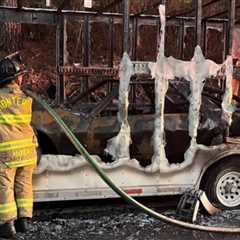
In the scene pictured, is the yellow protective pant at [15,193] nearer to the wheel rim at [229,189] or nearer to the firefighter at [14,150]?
the firefighter at [14,150]

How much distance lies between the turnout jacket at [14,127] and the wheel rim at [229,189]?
2.68m

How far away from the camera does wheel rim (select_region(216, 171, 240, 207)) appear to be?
7.24 meters

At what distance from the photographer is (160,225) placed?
261 inches

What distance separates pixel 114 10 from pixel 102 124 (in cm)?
458

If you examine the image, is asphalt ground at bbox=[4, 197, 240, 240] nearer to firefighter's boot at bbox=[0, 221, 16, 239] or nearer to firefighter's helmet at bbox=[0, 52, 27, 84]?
firefighter's boot at bbox=[0, 221, 16, 239]

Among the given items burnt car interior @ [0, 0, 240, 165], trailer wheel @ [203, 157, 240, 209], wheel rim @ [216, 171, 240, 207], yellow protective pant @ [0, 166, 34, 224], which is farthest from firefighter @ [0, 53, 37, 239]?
wheel rim @ [216, 171, 240, 207]

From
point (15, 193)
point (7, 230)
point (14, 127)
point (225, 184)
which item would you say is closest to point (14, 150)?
point (14, 127)

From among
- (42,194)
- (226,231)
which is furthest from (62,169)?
(226,231)

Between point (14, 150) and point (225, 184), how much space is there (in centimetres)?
292

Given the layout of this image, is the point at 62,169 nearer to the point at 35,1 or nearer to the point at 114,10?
the point at 114,10

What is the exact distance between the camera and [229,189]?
24.0 feet

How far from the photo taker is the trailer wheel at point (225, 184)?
7191 mm

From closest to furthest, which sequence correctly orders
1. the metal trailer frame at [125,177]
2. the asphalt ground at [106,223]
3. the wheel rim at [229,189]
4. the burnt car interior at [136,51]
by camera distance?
1. the asphalt ground at [106,223]
2. the metal trailer frame at [125,177]
3. the burnt car interior at [136,51]
4. the wheel rim at [229,189]

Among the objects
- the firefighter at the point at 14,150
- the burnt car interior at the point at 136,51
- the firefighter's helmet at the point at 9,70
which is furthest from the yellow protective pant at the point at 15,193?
the burnt car interior at the point at 136,51
